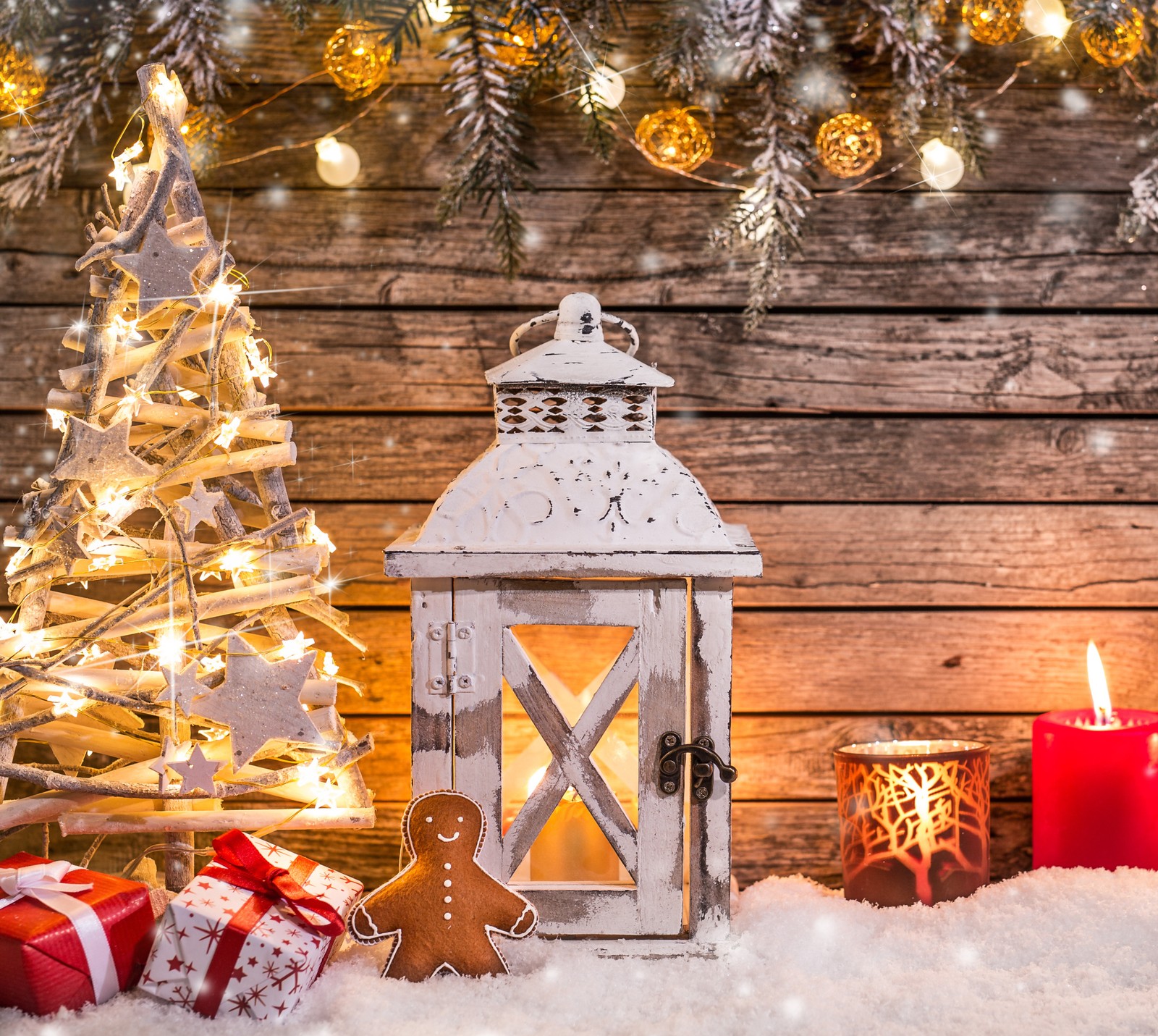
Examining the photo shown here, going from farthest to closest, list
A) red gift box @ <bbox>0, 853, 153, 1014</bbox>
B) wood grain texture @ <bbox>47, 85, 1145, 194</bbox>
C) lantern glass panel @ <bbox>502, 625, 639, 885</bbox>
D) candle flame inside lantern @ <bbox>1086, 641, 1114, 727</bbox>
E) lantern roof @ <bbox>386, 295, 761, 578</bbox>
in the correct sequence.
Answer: wood grain texture @ <bbox>47, 85, 1145, 194</bbox> < candle flame inside lantern @ <bbox>1086, 641, 1114, 727</bbox> < lantern glass panel @ <bbox>502, 625, 639, 885</bbox> < lantern roof @ <bbox>386, 295, 761, 578</bbox> < red gift box @ <bbox>0, 853, 153, 1014</bbox>

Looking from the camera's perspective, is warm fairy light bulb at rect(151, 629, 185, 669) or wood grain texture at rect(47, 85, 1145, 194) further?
wood grain texture at rect(47, 85, 1145, 194)

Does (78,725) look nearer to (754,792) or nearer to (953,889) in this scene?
(754,792)

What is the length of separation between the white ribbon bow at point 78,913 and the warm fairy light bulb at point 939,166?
1300 mm

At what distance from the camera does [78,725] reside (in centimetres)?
101

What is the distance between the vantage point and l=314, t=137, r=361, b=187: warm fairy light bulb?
48.5 inches

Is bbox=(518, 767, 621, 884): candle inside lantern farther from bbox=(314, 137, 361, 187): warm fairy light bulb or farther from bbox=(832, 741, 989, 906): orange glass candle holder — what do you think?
bbox=(314, 137, 361, 187): warm fairy light bulb

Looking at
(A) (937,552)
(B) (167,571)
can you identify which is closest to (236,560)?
(B) (167,571)

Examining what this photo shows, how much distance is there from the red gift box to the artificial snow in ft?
0.06

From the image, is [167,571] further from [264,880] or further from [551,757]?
[551,757]

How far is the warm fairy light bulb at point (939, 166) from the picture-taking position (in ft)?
4.13

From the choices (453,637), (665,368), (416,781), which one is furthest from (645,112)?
(416,781)

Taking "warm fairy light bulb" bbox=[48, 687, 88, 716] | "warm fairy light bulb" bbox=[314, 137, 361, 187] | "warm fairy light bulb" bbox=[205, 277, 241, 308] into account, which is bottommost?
"warm fairy light bulb" bbox=[48, 687, 88, 716]

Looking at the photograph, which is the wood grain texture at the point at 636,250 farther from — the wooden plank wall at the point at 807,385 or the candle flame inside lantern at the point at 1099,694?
the candle flame inside lantern at the point at 1099,694

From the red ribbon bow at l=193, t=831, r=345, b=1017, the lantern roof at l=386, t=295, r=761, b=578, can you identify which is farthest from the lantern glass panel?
the red ribbon bow at l=193, t=831, r=345, b=1017
